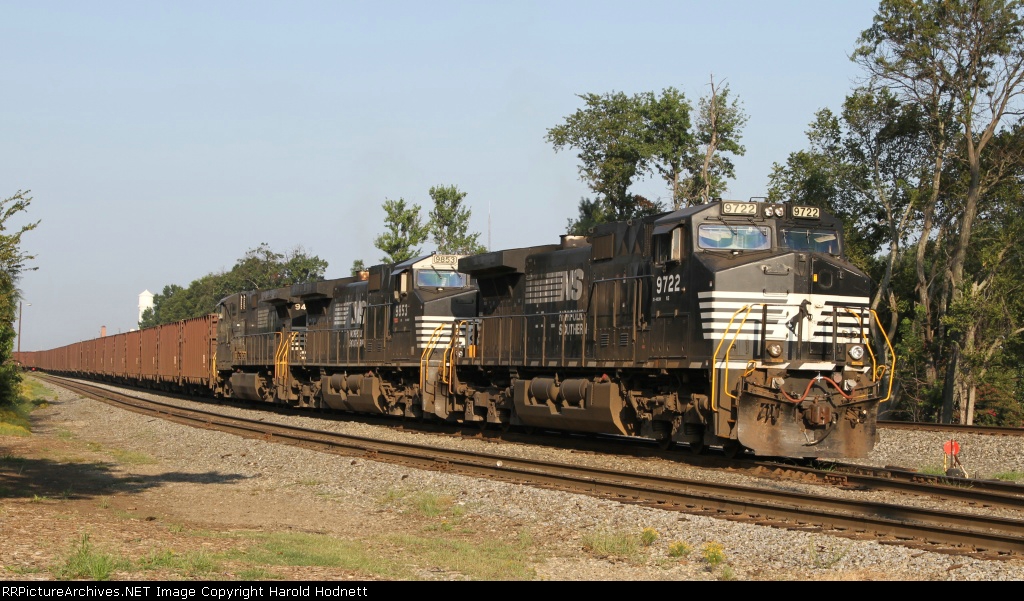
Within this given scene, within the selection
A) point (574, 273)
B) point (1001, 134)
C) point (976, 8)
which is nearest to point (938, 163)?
point (1001, 134)

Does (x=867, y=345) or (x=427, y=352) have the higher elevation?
(x=867, y=345)

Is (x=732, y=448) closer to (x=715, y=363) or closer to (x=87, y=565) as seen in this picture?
→ (x=715, y=363)

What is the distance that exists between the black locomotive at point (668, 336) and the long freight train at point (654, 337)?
0.03 metres

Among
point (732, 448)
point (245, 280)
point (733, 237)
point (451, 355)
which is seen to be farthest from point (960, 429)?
point (245, 280)

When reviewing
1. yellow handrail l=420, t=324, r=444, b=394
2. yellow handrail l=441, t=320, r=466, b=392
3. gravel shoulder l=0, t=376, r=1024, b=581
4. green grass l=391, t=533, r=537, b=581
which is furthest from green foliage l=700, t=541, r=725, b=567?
yellow handrail l=420, t=324, r=444, b=394

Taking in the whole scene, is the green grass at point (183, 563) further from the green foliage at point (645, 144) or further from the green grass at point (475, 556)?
the green foliage at point (645, 144)

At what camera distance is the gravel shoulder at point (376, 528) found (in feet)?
25.8

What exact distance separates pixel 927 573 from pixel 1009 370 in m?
28.3

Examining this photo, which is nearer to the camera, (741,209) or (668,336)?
(741,209)

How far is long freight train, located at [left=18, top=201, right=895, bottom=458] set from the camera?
14312 millimetres

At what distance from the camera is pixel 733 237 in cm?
1498

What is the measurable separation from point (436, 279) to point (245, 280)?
8335cm
